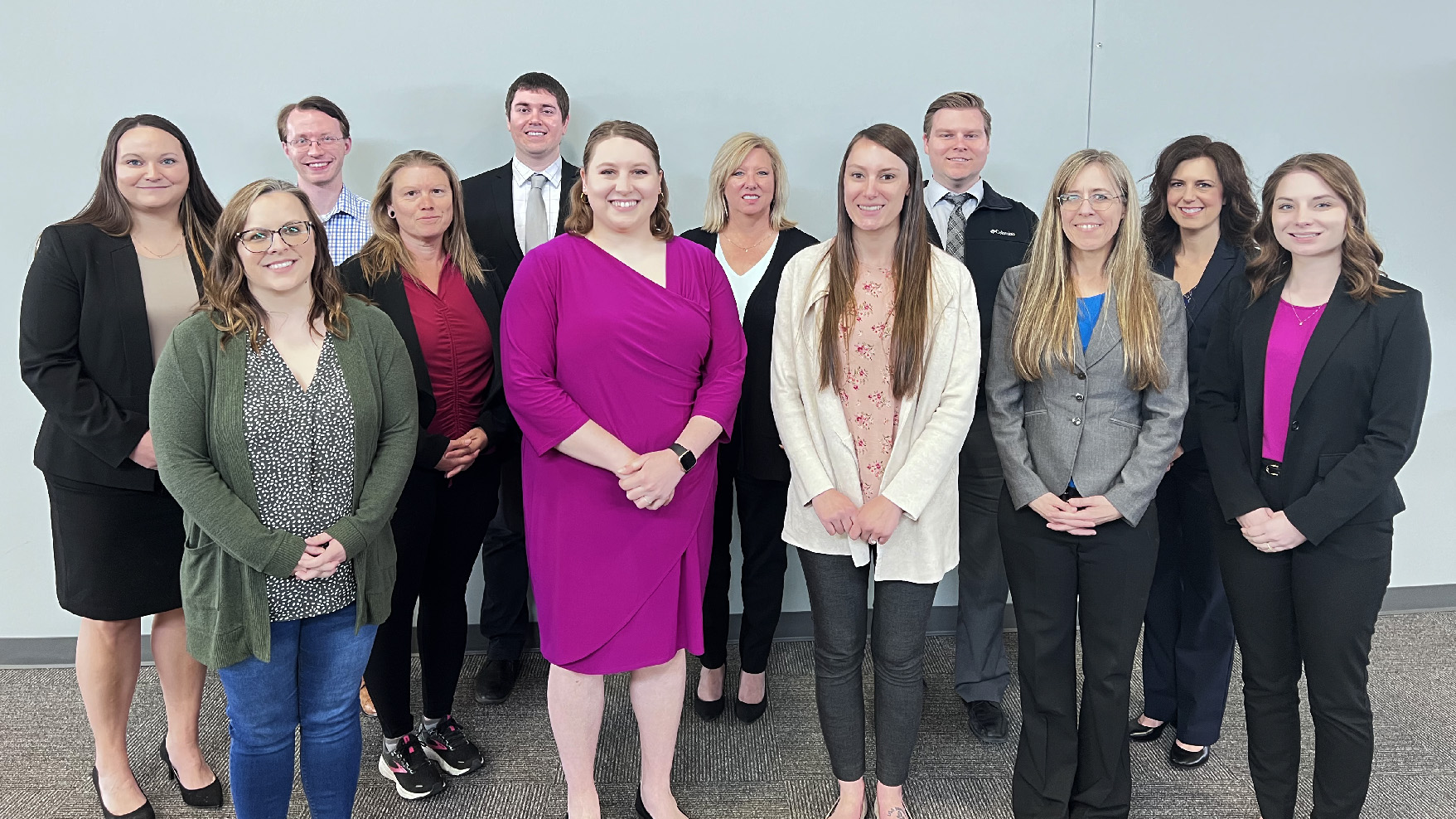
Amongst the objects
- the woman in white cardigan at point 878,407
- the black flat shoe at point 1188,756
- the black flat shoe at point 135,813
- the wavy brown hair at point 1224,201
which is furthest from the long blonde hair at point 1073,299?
the black flat shoe at point 135,813

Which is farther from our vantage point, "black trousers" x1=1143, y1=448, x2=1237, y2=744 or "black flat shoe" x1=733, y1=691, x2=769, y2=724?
"black flat shoe" x1=733, y1=691, x2=769, y2=724

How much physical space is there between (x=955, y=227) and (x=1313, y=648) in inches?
57.7

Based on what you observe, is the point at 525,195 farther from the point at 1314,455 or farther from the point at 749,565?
the point at 1314,455

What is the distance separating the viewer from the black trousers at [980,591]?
9.21ft

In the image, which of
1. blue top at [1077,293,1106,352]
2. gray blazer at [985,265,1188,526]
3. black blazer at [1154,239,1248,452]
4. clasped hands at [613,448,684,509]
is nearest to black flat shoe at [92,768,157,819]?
clasped hands at [613,448,684,509]

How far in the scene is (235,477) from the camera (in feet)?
5.74

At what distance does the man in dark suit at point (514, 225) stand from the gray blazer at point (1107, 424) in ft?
4.97

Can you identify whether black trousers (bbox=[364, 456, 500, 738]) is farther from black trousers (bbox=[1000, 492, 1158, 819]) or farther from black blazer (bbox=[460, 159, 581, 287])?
black trousers (bbox=[1000, 492, 1158, 819])

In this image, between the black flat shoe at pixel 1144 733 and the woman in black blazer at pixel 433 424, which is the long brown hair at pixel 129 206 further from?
the black flat shoe at pixel 1144 733

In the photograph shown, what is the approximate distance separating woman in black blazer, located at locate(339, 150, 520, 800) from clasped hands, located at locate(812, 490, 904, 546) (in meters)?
0.91

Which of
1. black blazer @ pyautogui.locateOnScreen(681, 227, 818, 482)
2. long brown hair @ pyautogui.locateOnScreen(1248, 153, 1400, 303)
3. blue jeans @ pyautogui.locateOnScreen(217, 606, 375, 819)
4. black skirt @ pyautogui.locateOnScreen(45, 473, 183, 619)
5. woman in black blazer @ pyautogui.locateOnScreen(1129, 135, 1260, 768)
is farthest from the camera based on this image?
black blazer @ pyautogui.locateOnScreen(681, 227, 818, 482)

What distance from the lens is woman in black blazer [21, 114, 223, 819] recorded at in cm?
205

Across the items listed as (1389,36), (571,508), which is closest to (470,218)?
(571,508)

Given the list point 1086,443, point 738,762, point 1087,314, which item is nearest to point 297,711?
point 738,762
